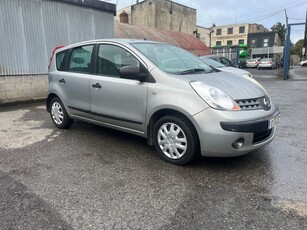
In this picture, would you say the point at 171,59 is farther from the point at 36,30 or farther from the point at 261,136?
the point at 36,30

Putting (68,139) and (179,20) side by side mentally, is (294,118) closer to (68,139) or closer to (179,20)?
(68,139)

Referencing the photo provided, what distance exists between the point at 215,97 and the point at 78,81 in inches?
99.5

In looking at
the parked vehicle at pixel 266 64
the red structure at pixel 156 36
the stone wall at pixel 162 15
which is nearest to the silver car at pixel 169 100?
the red structure at pixel 156 36

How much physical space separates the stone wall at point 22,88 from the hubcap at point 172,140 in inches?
250

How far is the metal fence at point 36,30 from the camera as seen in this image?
8039 millimetres

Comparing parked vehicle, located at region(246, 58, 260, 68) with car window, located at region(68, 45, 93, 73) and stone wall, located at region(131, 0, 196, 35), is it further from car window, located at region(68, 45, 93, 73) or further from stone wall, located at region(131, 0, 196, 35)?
car window, located at region(68, 45, 93, 73)

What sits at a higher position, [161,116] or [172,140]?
[161,116]

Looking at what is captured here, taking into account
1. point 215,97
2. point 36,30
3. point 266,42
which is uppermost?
point 266,42

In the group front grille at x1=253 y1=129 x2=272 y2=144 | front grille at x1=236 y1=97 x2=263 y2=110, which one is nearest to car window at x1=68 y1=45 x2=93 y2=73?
front grille at x1=236 y1=97 x2=263 y2=110

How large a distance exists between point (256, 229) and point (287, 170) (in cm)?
144

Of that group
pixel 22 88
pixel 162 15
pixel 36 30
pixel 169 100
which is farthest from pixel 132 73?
pixel 162 15

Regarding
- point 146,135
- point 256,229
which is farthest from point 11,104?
point 256,229

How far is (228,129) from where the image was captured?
3213 mm

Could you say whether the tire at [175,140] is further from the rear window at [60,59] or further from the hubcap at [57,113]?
the rear window at [60,59]
